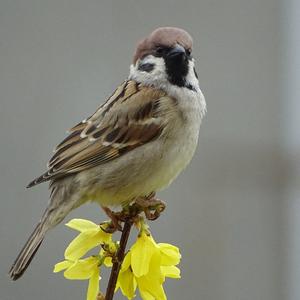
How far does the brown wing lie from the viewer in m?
1.84

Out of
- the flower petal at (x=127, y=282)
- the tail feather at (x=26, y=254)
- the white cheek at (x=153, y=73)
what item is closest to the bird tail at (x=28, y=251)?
the tail feather at (x=26, y=254)

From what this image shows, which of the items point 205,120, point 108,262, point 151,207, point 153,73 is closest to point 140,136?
point 153,73

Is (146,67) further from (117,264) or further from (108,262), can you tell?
(117,264)

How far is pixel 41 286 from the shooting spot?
3125 millimetres

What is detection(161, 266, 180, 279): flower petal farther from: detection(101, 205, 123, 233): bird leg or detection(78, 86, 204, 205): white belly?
detection(78, 86, 204, 205): white belly

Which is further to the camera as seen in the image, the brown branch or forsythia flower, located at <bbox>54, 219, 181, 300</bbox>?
forsythia flower, located at <bbox>54, 219, 181, 300</bbox>

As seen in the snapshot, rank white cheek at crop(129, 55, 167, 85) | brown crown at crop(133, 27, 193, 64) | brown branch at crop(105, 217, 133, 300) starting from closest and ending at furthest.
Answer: brown branch at crop(105, 217, 133, 300) → brown crown at crop(133, 27, 193, 64) → white cheek at crop(129, 55, 167, 85)

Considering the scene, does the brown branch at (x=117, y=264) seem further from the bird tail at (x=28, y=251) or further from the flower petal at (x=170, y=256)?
the bird tail at (x=28, y=251)

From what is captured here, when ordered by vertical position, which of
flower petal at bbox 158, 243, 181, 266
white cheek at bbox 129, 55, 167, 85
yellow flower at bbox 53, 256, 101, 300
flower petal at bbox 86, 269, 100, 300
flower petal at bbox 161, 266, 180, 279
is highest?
white cheek at bbox 129, 55, 167, 85

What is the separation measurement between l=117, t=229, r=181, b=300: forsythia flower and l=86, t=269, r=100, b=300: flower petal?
41 millimetres

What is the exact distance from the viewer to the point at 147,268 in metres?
1.23

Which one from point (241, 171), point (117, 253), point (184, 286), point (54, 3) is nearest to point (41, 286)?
point (184, 286)

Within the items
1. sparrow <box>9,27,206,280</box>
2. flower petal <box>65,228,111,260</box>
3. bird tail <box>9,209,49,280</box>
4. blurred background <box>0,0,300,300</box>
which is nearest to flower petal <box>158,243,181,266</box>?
flower petal <box>65,228,111,260</box>

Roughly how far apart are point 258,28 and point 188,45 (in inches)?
87.9
